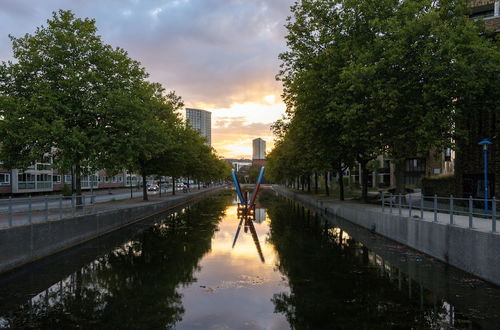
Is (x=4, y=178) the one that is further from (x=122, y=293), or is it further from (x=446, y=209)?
(x=446, y=209)

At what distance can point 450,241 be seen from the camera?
42.4 feet

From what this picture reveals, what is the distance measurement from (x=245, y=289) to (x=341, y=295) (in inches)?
102

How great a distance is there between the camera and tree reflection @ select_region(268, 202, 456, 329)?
805cm

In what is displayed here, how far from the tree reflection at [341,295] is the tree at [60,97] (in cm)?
1300

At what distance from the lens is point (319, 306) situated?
29.5 feet

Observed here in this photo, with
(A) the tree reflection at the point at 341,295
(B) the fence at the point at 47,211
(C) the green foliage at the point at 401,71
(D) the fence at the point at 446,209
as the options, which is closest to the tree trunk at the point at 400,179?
(C) the green foliage at the point at 401,71

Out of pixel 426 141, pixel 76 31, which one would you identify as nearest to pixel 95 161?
pixel 76 31

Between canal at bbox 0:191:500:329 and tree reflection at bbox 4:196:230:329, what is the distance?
0.03 metres

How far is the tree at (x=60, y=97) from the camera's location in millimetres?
20109

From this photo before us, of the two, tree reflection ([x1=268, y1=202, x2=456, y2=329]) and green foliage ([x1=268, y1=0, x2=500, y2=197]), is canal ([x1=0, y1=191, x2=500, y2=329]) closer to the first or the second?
tree reflection ([x1=268, y1=202, x2=456, y2=329])

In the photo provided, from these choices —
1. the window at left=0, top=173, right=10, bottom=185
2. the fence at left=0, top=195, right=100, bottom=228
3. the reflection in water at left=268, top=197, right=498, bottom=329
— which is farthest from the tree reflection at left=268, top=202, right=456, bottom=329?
the window at left=0, top=173, right=10, bottom=185

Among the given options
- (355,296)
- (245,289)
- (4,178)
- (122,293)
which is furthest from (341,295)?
(4,178)

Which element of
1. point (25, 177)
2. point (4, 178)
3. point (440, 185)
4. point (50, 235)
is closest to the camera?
point (50, 235)

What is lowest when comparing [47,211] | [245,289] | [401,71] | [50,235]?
[245,289]
